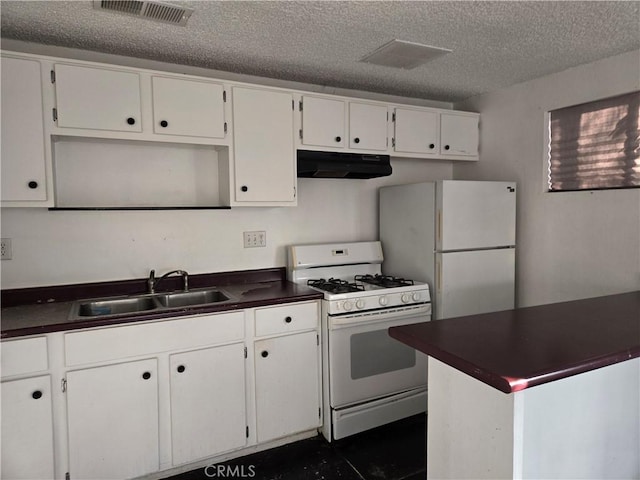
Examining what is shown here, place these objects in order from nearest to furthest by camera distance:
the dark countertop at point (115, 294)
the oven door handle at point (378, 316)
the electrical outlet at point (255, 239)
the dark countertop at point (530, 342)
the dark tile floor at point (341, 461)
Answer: the dark countertop at point (530, 342), the dark countertop at point (115, 294), the dark tile floor at point (341, 461), the oven door handle at point (378, 316), the electrical outlet at point (255, 239)

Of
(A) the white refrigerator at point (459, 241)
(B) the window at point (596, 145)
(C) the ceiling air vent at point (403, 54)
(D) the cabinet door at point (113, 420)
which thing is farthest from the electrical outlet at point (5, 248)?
(B) the window at point (596, 145)

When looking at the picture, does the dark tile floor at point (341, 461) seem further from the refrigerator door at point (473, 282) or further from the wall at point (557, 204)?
the wall at point (557, 204)

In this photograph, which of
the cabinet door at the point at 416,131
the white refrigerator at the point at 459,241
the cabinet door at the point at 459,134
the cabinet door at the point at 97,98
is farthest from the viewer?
the cabinet door at the point at 459,134

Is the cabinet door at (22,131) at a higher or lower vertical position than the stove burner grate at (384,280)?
higher

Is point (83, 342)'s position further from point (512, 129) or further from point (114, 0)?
point (512, 129)

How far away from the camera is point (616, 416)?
1.42 metres

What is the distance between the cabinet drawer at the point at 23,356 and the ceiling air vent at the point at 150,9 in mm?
1490

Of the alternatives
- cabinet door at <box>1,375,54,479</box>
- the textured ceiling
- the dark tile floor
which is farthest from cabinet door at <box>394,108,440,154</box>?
cabinet door at <box>1,375,54,479</box>

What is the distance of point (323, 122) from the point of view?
2670 millimetres

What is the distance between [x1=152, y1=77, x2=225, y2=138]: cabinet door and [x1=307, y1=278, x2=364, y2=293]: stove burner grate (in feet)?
3.70

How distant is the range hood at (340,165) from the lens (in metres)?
2.63

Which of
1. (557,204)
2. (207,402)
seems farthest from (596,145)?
(207,402)

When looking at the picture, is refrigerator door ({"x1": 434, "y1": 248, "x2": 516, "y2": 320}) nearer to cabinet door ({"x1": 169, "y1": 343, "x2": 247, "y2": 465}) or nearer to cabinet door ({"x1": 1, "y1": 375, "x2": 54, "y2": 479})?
cabinet door ({"x1": 169, "y1": 343, "x2": 247, "y2": 465})

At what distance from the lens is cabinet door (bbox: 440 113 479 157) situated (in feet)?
10.2
